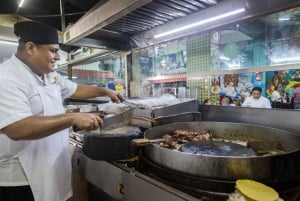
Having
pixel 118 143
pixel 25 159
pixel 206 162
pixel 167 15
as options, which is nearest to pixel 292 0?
pixel 167 15

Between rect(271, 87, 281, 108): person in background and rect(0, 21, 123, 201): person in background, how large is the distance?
2.00 m

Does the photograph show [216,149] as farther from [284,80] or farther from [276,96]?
[276,96]

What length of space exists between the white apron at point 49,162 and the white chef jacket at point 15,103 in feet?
0.13

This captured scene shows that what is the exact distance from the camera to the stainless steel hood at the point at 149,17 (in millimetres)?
1258

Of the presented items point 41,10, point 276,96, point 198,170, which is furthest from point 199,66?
point 41,10

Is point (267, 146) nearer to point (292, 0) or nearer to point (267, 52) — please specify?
point (292, 0)

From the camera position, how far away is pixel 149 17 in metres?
1.66

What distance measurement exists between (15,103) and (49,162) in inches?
17.1

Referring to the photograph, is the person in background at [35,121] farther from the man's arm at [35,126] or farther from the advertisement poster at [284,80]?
the advertisement poster at [284,80]

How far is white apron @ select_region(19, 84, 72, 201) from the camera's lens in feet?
4.24

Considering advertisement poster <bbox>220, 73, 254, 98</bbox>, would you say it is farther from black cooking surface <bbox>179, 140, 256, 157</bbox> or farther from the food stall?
black cooking surface <bbox>179, 140, 256, 157</bbox>

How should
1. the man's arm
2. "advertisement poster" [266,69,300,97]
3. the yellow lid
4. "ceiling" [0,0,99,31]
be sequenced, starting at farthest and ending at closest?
"ceiling" [0,0,99,31]
"advertisement poster" [266,69,300,97]
the man's arm
the yellow lid

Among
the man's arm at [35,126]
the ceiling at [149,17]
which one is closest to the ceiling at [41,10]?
the ceiling at [149,17]

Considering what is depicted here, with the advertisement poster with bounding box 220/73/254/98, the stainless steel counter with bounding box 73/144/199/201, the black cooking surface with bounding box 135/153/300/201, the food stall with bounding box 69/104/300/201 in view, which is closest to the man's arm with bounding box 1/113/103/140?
the food stall with bounding box 69/104/300/201
